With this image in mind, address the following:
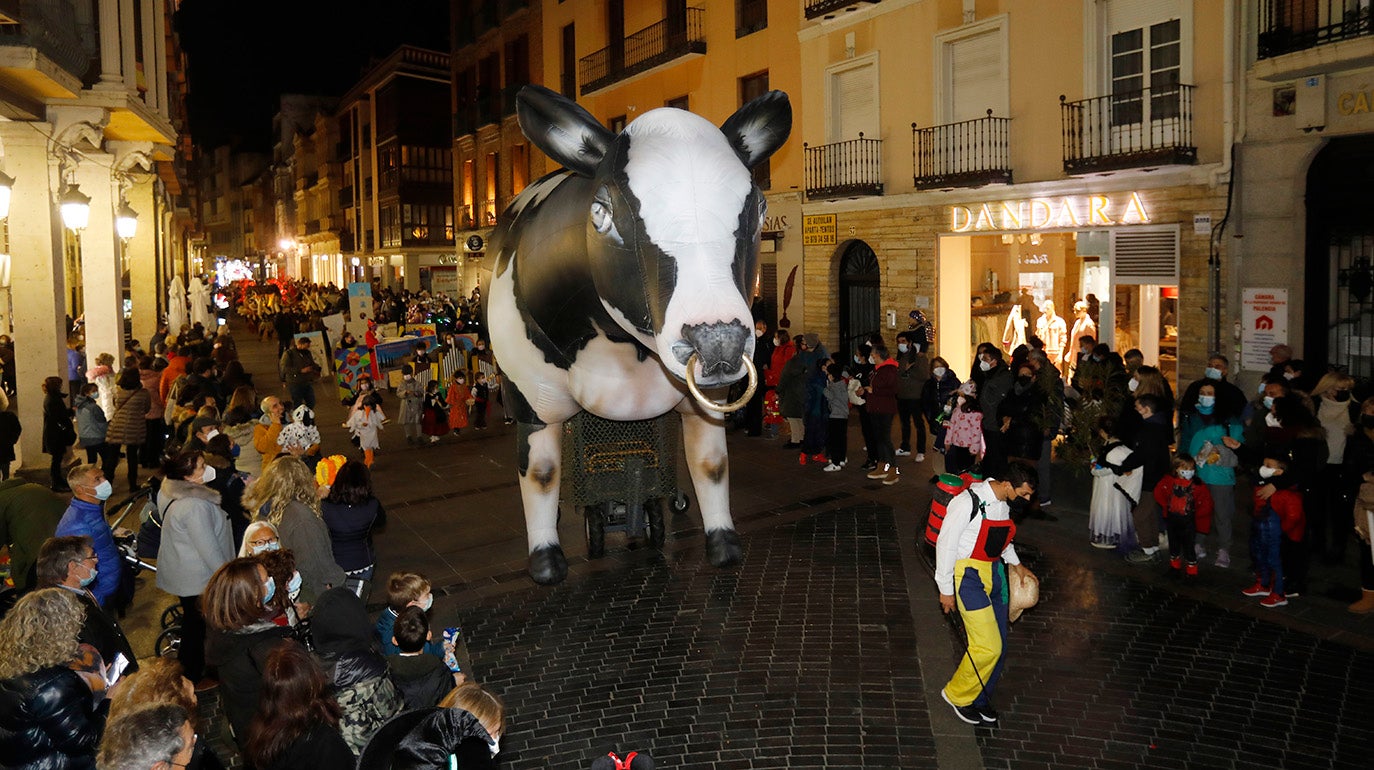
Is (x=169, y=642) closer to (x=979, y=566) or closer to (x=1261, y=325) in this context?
(x=979, y=566)

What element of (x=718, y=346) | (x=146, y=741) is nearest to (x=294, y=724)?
(x=146, y=741)

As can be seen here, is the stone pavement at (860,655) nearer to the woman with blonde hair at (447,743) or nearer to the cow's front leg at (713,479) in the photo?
the cow's front leg at (713,479)

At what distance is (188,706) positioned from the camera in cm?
356

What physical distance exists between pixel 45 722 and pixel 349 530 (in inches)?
102

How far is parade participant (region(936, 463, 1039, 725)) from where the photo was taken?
211 inches

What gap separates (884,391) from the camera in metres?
11.6

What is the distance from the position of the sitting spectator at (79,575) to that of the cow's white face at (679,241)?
9.16ft

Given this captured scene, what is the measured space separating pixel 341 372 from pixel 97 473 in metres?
11.8

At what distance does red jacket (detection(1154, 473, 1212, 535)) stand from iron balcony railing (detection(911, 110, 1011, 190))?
825 centimetres

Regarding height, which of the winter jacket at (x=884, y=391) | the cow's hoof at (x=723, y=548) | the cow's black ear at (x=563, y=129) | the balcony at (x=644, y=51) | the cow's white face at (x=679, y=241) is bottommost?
the cow's hoof at (x=723, y=548)

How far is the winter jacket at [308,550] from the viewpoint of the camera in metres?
5.82

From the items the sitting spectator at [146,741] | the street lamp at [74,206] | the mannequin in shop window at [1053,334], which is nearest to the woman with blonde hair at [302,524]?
the sitting spectator at [146,741]

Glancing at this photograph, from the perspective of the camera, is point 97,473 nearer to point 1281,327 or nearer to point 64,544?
point 64,544

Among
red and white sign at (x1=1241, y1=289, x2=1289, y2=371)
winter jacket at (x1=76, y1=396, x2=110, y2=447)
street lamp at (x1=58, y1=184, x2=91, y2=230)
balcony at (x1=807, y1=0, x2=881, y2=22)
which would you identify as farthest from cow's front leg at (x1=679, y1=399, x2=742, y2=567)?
balcony at (x1=807, y1=0, x2=881, y2=22)
